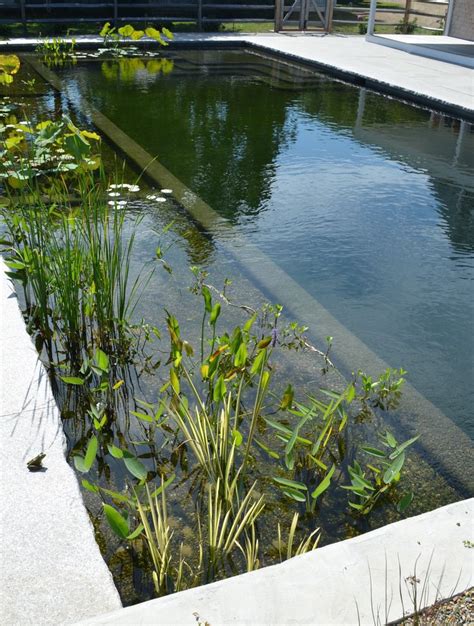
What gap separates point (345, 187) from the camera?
18.3ft

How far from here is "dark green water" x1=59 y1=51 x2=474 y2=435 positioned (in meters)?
3.59

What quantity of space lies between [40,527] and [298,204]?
3.61 metres

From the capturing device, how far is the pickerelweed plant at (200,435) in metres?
2.11

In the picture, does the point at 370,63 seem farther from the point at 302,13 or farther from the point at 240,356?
the point at 240,356

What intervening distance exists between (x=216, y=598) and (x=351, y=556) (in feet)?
1.22

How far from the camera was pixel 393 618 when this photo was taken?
1657 millimetres

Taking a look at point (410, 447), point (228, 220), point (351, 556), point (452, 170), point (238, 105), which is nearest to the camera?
point (351, 556)

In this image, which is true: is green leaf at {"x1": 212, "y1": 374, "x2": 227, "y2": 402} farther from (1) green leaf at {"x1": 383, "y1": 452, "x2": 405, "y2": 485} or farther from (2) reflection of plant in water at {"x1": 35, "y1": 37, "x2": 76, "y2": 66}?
(2) reflection of plant in water at {"x1": 35, "y1": 37, "x2": 76, "y2": 66}

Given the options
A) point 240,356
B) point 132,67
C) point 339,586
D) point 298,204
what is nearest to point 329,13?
point 132,67

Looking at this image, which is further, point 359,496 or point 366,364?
point 366,364

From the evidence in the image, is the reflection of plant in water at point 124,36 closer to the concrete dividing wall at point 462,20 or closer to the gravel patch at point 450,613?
the concrete dividing wall at point 462,20

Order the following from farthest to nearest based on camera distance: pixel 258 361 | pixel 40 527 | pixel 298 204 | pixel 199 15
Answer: pixel 199 15, pixel 298 204, pixel 258 361, pixel 40 527

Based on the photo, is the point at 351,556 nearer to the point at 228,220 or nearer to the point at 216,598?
the point at 216,598

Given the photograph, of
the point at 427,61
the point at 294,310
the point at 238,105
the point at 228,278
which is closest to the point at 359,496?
the point at 294,310
